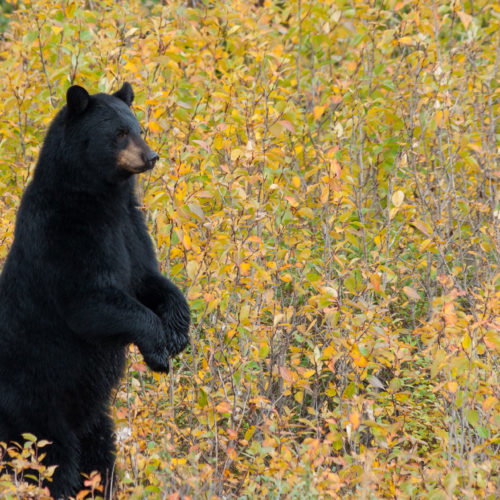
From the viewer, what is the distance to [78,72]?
4477 mm

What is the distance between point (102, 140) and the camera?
10.6 ft

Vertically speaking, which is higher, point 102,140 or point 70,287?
point 102,140

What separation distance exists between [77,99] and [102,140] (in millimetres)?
187

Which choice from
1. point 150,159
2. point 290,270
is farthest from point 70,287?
point 290,270

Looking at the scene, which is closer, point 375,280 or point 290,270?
point 375,280

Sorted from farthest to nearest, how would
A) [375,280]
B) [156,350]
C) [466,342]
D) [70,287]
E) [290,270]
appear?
[290,270] → [375,280] → [156,350] → [70,287] → [466,342]

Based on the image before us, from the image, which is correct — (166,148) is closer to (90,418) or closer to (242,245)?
(242,245)

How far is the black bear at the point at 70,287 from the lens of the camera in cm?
315

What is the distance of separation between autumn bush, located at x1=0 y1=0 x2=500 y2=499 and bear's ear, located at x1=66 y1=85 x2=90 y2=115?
0.58 m

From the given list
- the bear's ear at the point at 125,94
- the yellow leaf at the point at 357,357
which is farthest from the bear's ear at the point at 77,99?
the yellow leaf at the point at 357,357

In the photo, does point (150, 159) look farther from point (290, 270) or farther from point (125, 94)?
point (290, 270)

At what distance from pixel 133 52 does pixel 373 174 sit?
202 cm

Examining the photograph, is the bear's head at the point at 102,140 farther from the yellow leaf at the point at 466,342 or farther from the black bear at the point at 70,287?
the yellow leaf at the point at 466,342

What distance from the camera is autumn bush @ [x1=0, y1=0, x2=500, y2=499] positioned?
3.13 metres
